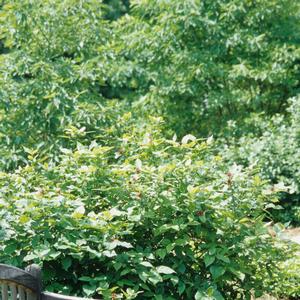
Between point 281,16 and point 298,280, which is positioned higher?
point 281,16

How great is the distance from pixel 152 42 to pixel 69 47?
1808 millimetres

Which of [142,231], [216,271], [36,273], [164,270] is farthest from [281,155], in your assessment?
[36,273]

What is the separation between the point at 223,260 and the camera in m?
3.96

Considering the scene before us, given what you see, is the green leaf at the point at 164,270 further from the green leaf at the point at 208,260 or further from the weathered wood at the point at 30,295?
the weathered wood at the point at 30,295

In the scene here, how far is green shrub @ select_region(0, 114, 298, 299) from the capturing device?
12.8 feet

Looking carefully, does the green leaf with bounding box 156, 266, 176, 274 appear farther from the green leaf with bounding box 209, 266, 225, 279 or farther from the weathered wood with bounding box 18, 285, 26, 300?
the weathered wood with bounding box 18, 285, 26, 300

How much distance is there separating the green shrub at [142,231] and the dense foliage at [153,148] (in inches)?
0.4

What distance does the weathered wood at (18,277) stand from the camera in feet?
10.7

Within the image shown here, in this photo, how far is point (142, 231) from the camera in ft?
13.9

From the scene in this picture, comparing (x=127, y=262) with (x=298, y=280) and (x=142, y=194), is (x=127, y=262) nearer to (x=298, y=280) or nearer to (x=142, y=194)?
(x=142, y=194)

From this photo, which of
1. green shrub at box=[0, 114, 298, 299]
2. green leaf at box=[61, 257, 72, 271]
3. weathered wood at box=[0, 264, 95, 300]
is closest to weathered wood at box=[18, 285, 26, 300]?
weathered wood at box=[0, 264, 95, 300]

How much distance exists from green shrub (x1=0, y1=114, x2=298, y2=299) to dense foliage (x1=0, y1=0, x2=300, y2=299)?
0.01m

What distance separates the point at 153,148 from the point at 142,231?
0.81m

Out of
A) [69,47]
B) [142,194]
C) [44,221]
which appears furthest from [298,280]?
[69,47]
